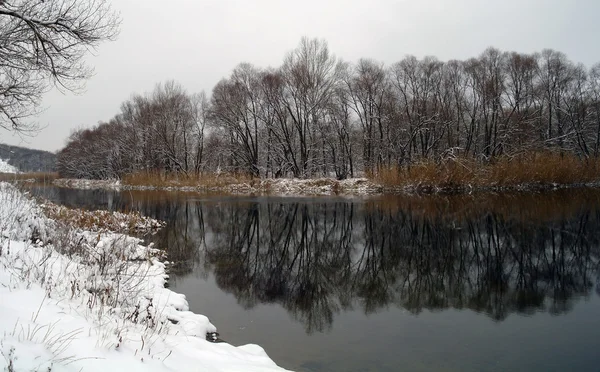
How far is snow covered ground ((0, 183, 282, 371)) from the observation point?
278cm

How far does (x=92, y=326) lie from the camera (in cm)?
369

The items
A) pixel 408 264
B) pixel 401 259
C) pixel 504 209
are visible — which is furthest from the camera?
pixel 504 209

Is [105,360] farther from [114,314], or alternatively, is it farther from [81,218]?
[81,218]

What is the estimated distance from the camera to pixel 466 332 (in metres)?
5.34

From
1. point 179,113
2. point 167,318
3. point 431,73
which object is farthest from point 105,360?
point 179,113

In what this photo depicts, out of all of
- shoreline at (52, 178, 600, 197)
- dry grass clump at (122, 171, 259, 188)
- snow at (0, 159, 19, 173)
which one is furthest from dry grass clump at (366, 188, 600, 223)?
dry grass clump at (122, 171, 259, 188)

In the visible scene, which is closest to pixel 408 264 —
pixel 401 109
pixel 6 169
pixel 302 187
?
pixel 6 169

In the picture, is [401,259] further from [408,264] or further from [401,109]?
[401,109]

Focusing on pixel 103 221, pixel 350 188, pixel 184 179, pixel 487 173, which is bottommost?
pixel 103 221

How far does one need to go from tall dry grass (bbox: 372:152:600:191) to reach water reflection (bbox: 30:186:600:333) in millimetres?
10041

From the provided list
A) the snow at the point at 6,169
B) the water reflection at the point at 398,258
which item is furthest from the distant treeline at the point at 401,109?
the snow at the point at 6,169

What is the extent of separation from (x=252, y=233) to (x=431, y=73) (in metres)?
34.6

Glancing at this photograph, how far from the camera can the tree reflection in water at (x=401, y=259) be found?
6.74 meters

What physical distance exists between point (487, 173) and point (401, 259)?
22.2 meters
